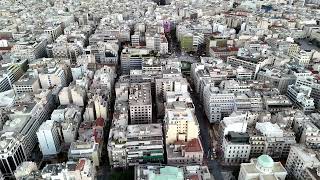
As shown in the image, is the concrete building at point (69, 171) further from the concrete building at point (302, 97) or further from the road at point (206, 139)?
the concrete building at point (302, 97)

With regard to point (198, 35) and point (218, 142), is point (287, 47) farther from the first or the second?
point (218, 142)

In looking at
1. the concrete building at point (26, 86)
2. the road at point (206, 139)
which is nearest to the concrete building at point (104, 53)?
the concrete building at point (26, 86)

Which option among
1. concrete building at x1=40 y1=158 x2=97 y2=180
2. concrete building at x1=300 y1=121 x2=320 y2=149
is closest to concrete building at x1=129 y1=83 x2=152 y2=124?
concrete building at x1=40 y1=158 x2=97 y2=180

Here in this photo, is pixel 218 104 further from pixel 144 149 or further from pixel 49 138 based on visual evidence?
pixel 49 138

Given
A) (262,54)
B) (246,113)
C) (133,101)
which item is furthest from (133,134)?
(262,54)

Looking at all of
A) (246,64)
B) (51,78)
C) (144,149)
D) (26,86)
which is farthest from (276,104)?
(26,86)
